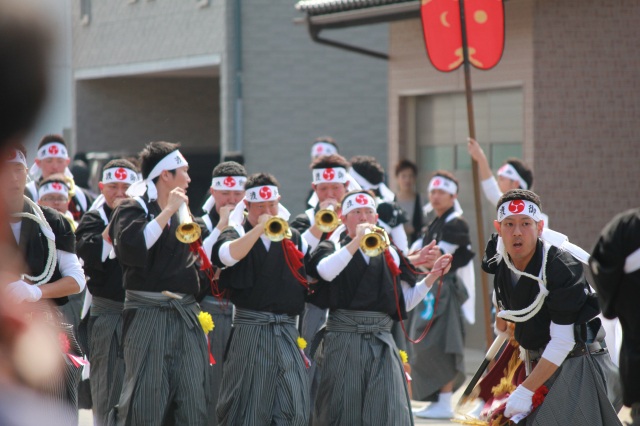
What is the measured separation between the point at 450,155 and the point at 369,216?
5.63 metres

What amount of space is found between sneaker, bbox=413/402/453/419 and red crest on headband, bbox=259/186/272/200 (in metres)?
3.17

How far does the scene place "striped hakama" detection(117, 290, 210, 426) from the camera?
6.62 m

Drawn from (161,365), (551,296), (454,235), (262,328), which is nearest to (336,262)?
(262,328)

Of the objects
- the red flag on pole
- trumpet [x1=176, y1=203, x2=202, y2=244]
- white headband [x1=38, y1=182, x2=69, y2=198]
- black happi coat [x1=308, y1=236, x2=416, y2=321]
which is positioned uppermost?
the red flag on pole

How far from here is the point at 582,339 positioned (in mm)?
5363

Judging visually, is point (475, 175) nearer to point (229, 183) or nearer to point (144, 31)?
point (229, 183)

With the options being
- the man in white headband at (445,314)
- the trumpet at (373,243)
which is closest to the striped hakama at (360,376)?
the trumpet at (373,243)

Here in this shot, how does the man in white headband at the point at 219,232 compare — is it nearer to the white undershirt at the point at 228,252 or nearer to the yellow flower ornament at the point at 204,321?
the white undershirt at the point at 228,252

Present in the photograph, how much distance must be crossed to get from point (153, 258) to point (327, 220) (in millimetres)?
1386

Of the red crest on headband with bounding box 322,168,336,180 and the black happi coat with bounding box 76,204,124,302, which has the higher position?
the red crest on headband with bounding box 322,168,336,180

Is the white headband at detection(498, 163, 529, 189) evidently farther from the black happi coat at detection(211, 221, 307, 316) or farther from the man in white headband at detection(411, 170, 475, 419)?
the black happi coat at detection(211, 221, 307, 316)

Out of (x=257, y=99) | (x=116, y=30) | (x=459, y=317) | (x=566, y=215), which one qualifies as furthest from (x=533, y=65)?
(x=116, y=30)

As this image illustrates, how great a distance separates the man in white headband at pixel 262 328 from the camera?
6.89 m

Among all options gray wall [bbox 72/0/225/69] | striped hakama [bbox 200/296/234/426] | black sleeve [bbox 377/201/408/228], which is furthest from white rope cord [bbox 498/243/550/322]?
gray wall [bbox 72/0/225/69]
